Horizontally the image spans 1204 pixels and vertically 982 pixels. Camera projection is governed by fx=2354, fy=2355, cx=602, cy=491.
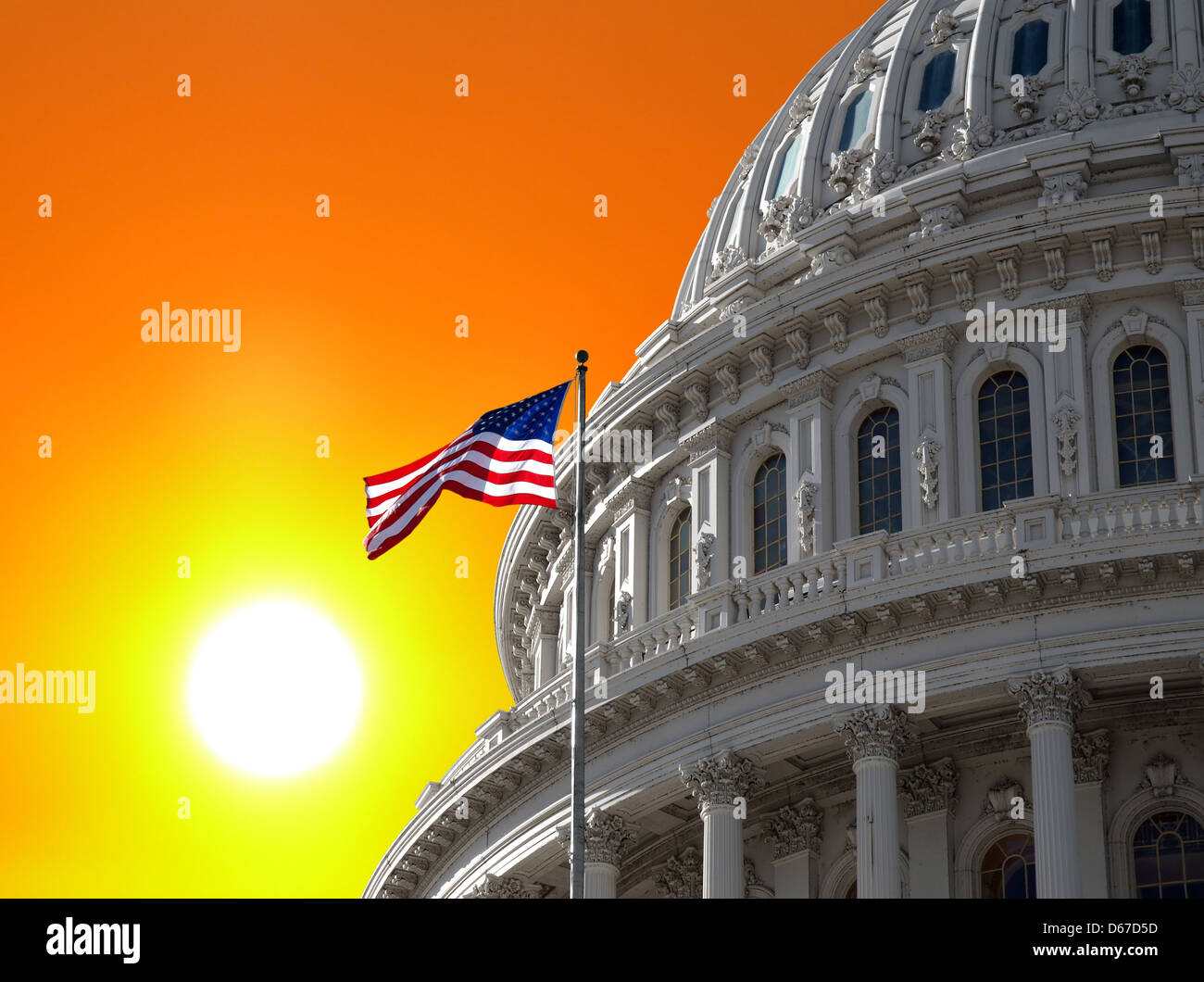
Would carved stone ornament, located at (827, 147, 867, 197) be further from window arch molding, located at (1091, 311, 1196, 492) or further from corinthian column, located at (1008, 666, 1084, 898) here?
corinthian column, located at (1008, 666, 1084, 898)

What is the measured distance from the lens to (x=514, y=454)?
1507 inches

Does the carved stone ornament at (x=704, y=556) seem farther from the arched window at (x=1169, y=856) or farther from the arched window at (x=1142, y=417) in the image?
the arched window at (x=1169, y=856)

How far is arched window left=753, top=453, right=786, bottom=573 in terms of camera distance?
4741cm

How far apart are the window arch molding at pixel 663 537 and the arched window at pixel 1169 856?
13.1m

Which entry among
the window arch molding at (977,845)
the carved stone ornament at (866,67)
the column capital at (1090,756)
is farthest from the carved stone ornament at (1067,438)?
the carved stone ornament at (866,67)

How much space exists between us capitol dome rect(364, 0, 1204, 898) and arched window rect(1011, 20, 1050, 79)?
0.10 m

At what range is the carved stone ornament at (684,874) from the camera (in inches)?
1768

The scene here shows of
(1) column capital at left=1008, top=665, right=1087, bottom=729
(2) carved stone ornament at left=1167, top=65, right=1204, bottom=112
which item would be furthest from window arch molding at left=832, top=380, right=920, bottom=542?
(2) carved stone ornament at left=1167, top=65, right=1204, bottom=112

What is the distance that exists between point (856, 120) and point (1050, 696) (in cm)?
2151

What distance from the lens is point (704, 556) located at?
48094 mm
